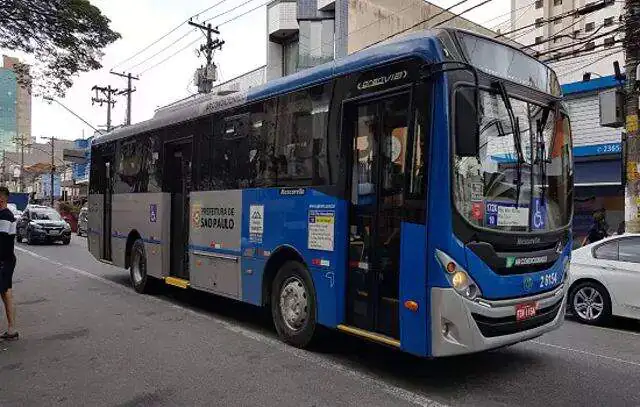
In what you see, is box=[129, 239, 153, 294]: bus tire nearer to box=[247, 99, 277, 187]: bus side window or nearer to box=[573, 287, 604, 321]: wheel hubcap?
box=[247, 99, 277, 187]: bus side window

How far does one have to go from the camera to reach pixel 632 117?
11.0 m

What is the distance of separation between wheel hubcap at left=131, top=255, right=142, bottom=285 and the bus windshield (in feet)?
24.7

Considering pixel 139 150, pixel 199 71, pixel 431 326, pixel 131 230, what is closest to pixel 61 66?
pixel 139 150

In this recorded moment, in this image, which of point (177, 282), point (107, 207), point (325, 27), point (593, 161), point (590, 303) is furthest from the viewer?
point (325, 27)

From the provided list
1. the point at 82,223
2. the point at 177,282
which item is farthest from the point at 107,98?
the point at 177,282

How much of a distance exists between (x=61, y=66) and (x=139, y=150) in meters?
2.72

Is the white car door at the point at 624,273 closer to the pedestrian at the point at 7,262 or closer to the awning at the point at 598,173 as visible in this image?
the awning at the point at 598,173

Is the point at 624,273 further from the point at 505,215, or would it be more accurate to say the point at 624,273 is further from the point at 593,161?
the point at 593,161

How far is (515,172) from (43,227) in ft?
75.4

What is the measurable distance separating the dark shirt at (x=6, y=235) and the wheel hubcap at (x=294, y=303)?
134 inches

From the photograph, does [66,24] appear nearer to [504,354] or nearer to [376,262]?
[376,262]

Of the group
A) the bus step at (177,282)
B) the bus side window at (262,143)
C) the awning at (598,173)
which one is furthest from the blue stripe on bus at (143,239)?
the awning at (598,173)

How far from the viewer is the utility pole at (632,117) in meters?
10.8

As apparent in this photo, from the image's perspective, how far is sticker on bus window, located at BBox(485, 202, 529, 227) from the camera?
5.06 meters
